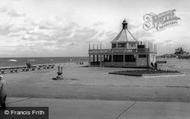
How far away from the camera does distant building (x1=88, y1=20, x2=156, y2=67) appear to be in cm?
6059

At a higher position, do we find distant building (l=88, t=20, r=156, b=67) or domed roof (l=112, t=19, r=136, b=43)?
domed roof (l=112, t=19, r=136, b=43)

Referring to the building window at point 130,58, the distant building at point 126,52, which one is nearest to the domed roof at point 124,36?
the distant building at point 126,52

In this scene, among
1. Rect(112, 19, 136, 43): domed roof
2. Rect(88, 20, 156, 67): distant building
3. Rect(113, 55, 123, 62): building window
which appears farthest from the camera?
Rect(112, 19, 136, 43): domed roof

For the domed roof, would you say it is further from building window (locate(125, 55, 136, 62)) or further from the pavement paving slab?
the pavement paving slab

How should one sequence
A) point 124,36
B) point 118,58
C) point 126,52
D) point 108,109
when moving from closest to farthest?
point 108,109 < point 126,52 < point 118,58 < point 124,36

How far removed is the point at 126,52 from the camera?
61.4 meters

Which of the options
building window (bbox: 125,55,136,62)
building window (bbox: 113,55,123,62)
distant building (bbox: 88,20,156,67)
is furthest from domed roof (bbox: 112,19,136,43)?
building window (bbox: 125,55,136,62)

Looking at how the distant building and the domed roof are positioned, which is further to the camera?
the domed roof

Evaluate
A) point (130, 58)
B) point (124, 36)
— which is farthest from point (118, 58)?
point (124, 36)

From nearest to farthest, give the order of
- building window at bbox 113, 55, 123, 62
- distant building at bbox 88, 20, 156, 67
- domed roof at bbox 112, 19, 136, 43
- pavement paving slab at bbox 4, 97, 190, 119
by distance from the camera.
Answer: pavement paving slab at bbox 4, 97, 190, 119
distant building at bbox 88, 20, 156, 67
building window at bbox 113, 55, 123, 62
domed roof at bbox 112, 19, 136, 43

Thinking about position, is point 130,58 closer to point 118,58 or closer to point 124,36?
point 118,58

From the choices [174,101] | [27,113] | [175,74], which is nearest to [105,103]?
[174,101]

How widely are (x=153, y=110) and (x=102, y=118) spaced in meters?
2.48

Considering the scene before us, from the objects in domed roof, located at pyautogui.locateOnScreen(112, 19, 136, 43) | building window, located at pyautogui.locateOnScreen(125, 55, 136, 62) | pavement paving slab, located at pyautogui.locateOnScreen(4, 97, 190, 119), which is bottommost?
pavement paving slab, located at pyautogui.locateOnScreen(4, 97, 190, 119)
